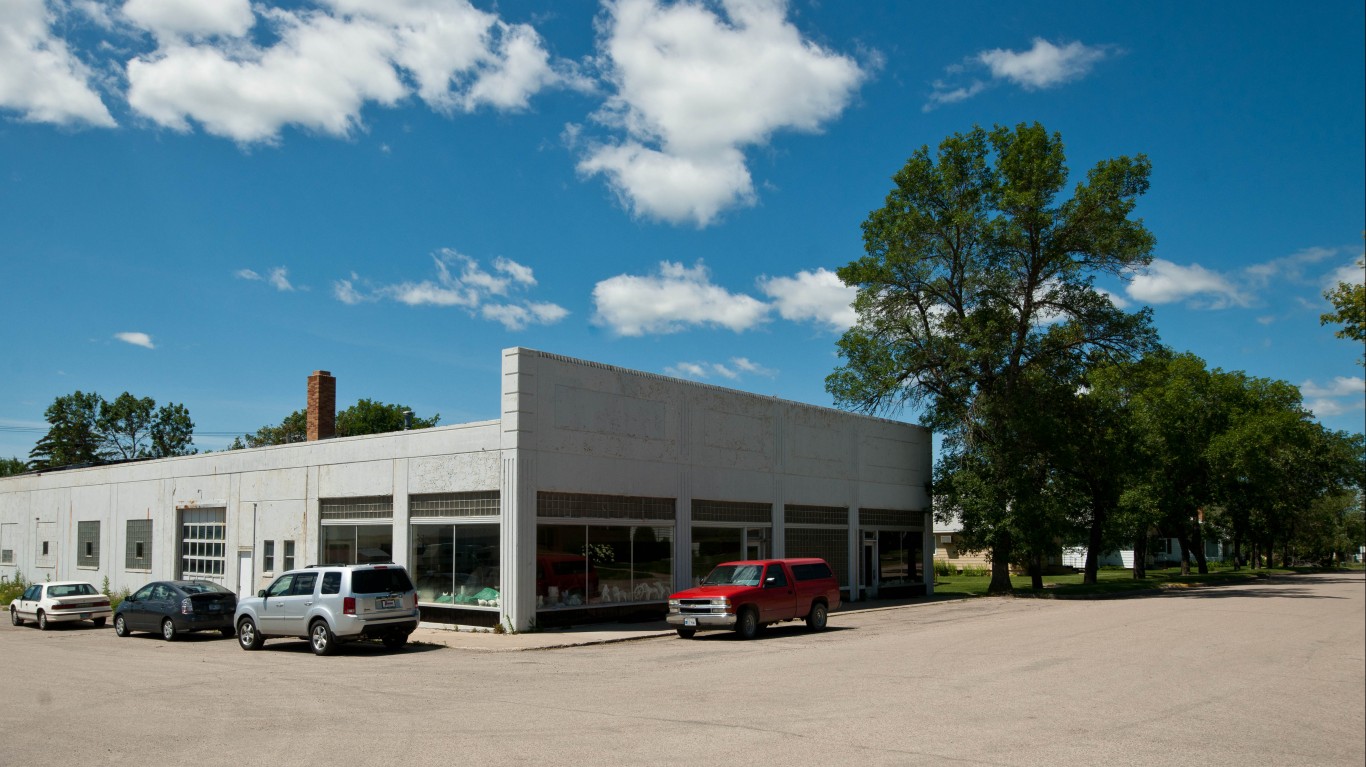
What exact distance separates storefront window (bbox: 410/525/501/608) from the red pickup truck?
4653mm

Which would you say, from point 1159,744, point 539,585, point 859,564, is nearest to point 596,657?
point 539,585

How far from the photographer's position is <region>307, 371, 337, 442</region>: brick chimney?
3259 cm

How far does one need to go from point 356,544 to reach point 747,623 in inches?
481

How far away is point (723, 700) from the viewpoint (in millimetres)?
12844

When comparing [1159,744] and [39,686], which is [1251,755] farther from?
[39,686]

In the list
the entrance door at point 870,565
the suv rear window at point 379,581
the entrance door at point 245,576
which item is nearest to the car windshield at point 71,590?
the entrance door at point 245,576

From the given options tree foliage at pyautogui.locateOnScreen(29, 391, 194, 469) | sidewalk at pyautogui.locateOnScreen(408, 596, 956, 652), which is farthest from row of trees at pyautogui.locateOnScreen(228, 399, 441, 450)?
sidewalk at pyautogui.locateOnScreen(408, 596, 956, 652)

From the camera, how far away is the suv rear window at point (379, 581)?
19891 mm

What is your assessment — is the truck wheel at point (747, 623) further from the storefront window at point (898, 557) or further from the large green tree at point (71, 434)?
the large green tree at point (71, 434)

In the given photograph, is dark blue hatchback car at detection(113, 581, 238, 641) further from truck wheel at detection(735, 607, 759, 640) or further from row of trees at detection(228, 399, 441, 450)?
row of trees at detection(228, 399, 441, 450)

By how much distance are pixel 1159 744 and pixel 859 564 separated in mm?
26923

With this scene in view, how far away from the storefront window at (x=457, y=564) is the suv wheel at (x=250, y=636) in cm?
490

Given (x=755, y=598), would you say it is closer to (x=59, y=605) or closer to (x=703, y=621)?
(x=703, y=621)

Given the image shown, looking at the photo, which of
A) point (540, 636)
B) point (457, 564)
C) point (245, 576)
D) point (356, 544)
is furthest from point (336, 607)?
point (245, 576)
